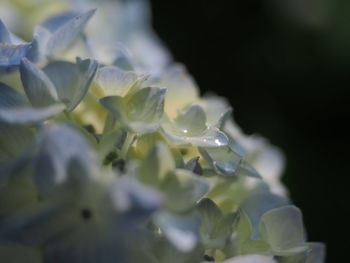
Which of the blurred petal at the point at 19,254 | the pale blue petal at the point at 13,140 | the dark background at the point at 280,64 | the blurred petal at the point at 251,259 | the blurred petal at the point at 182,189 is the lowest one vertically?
the dark background at the point at 280,64

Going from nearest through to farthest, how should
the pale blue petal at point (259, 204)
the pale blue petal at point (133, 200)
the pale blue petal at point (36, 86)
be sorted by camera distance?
the pale blue petal at point (133, 200)
the pale blue petal at point (36, 86)
the pale blue petal at point (259, 204)

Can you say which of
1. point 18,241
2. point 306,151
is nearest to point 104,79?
point 18,241

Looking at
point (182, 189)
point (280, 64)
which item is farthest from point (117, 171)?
point (280, 64)

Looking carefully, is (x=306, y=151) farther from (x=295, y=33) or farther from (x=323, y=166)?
(x=295, y=33)

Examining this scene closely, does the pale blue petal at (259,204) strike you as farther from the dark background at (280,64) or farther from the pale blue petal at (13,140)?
the dark background at (280,64)

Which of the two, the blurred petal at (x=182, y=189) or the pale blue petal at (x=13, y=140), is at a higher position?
the blurred petal at (x=182, y=189)

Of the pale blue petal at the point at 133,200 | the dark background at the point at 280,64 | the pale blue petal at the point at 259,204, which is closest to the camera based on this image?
the pale blue petal at the point at 133,200

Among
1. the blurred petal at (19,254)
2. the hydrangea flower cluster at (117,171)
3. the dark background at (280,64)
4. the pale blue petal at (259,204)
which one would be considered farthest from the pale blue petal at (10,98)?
the dark background at (280,64)

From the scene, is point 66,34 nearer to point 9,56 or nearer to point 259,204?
point 9,56

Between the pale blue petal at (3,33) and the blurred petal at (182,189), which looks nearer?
the blurred petal at (182,189)
